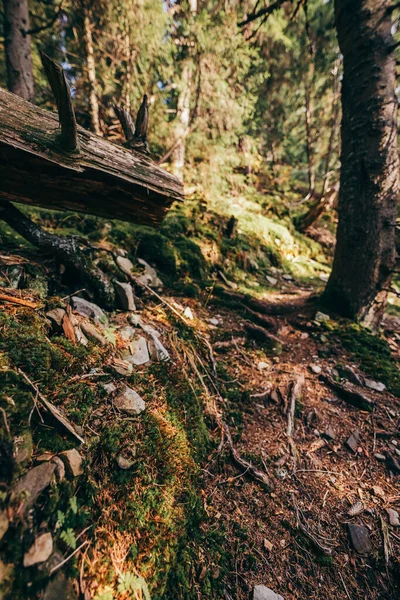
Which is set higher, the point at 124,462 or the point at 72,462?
the point at 72,462

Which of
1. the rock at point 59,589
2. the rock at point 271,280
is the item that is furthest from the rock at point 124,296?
the rock at point 271,280

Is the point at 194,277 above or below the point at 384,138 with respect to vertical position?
below

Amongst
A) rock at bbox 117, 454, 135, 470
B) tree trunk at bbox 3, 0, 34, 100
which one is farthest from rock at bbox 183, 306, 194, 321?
tree trunk at bbox 3, 0, 34, 100

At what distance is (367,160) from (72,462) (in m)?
5.03

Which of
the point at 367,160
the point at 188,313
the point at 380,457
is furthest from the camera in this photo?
the point at 367,160

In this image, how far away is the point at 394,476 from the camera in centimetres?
230

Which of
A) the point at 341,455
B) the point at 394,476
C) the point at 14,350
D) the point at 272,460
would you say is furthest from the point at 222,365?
the point at 14,350

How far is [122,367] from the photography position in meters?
2.13

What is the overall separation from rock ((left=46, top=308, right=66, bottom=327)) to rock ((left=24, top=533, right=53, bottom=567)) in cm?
135

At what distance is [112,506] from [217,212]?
7.41 meters

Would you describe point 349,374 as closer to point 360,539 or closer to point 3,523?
point 360,539

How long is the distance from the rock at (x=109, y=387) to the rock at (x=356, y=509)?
212 centimetres

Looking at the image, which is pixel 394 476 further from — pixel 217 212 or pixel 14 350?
pixel 217 212

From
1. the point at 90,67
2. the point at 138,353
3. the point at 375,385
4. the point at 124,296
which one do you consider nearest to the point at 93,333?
the point at 138,353
